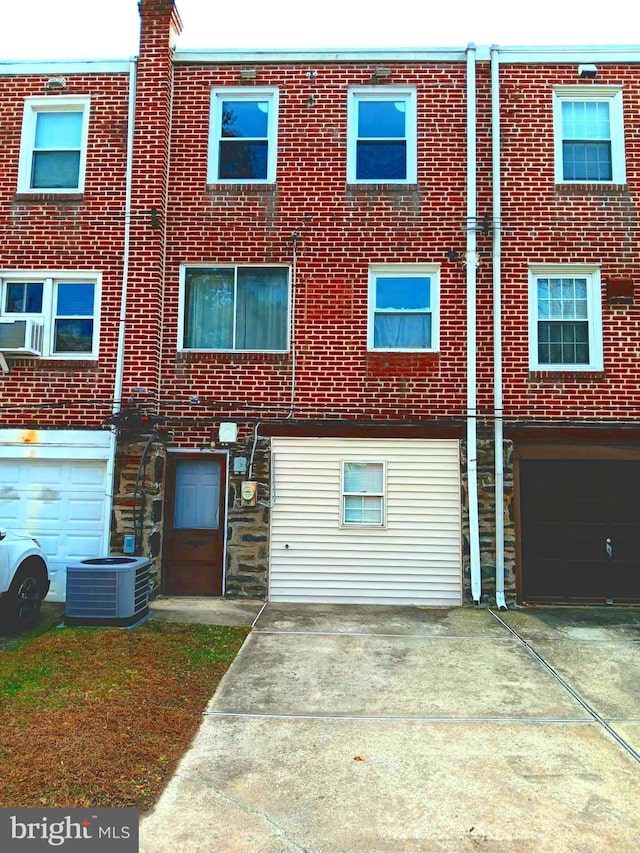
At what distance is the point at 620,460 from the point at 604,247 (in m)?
3.33

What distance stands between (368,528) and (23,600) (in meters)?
4.78

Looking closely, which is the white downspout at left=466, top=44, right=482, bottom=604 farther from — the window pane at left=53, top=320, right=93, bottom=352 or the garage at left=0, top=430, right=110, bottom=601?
the window pane at left=53, top=320, right=93, bottom=352

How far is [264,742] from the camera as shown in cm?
474

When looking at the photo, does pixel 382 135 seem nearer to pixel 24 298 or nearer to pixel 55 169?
pixel 55 169

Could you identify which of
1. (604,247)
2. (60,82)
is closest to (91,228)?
(60,82)

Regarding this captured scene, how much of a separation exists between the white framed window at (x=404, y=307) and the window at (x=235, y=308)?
4.64 ft

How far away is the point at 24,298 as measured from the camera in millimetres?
10055

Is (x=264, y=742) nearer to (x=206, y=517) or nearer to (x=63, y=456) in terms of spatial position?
(x=206, y=517)

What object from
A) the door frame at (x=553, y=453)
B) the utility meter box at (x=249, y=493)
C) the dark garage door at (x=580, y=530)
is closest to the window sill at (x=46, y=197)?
the utility meter box at (x=249, y=493)

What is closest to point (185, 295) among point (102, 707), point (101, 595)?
point (101, 595)

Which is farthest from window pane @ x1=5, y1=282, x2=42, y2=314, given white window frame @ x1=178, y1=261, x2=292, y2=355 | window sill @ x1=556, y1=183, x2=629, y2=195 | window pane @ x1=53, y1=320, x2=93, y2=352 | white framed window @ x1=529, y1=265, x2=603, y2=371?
window sill @ x1=556, y1=183, x2=629, y2=195

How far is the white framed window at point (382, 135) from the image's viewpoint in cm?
1010

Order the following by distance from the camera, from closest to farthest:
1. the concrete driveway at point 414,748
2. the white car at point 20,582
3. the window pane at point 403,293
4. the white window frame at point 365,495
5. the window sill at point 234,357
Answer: the concrete driveway at point 414,748, the white car at point 20,582, the white window frame at point 365,495, the window sill at point 234,357, the window pane at point 403,293

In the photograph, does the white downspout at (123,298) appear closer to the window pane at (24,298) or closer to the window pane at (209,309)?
the window pane at (209,309)
